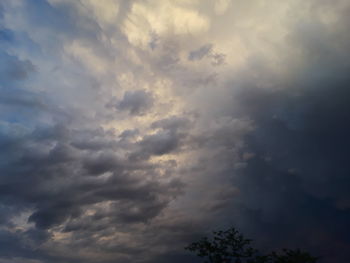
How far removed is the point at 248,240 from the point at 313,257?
37.6ft

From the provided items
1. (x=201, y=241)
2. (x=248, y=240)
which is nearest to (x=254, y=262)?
(x=248, y=240)

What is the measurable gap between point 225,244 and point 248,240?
4195mm

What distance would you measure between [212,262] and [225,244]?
3.98 metres

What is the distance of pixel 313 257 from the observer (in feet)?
212

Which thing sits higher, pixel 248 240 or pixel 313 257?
pixel 248 240

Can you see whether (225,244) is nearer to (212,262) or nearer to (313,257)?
(212,262)

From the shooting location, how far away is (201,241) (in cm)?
6756

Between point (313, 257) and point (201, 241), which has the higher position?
point (201, 241)

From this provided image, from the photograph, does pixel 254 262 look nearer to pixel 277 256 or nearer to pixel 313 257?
pixel 277 256

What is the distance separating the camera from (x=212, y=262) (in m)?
A: 65.4

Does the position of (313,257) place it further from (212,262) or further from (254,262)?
(212,262)

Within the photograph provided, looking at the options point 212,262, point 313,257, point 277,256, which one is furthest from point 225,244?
point 313,257

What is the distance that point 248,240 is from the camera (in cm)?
6606

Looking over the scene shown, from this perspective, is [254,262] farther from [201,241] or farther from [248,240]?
[201,241]
